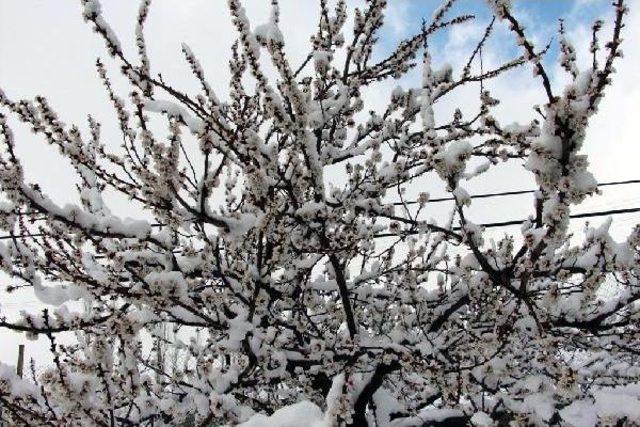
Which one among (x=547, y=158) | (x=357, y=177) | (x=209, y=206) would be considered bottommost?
(x=547, y=158)

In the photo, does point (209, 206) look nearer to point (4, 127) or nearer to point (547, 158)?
point (4, 127)

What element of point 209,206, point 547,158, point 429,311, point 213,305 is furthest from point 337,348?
point 547,158

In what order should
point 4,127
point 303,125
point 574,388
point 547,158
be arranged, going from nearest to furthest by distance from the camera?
point 547,158 → point 574,388 → point 4,127 → point 303,125

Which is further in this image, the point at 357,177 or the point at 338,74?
the point at 338,74

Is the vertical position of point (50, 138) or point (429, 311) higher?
point (50, 138)

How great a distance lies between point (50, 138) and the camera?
8.97 ft

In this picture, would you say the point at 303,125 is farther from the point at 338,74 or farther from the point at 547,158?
the point at 338,74

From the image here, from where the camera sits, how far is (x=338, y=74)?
4238mm

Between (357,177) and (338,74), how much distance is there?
943 millimetres

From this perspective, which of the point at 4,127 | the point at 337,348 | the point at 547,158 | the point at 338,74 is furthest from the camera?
the point at 338,74

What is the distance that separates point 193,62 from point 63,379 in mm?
2477

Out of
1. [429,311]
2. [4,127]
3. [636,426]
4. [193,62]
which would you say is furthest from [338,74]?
[636,426]

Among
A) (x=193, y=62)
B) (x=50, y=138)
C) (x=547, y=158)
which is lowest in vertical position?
(x=547, y=158)

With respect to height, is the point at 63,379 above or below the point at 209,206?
below
